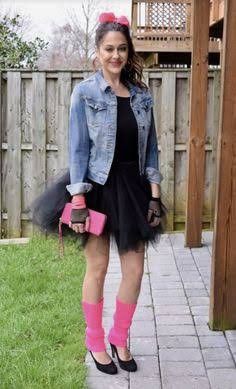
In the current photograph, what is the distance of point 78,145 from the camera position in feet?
9.64

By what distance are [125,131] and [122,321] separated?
3.33 ft

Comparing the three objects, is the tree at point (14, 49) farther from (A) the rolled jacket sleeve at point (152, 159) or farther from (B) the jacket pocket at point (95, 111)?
(B) the jacket pocket at point (95, 111)

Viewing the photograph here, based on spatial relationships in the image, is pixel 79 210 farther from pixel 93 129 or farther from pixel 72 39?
pixel 72 39

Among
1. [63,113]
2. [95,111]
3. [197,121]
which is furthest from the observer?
[63,113]

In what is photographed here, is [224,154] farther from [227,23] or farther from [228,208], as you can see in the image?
[227,23]

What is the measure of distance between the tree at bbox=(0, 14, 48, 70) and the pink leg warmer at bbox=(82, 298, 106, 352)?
6.98 m

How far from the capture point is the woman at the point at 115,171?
2936 mm

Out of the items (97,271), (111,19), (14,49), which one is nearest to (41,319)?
(97,271)

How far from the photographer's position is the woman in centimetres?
294

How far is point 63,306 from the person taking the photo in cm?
412

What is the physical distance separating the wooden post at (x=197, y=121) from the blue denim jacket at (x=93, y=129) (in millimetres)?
2590

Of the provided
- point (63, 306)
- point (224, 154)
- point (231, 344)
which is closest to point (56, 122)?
point (63, 306)

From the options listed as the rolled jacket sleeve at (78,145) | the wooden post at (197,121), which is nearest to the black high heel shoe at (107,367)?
the rolled jacket sleeve at (78,145)

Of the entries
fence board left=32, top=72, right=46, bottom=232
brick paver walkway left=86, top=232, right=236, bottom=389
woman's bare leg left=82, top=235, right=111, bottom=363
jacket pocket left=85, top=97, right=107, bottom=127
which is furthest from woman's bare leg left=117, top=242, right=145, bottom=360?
fence board left=32, top=72, right=46, bottom=232
